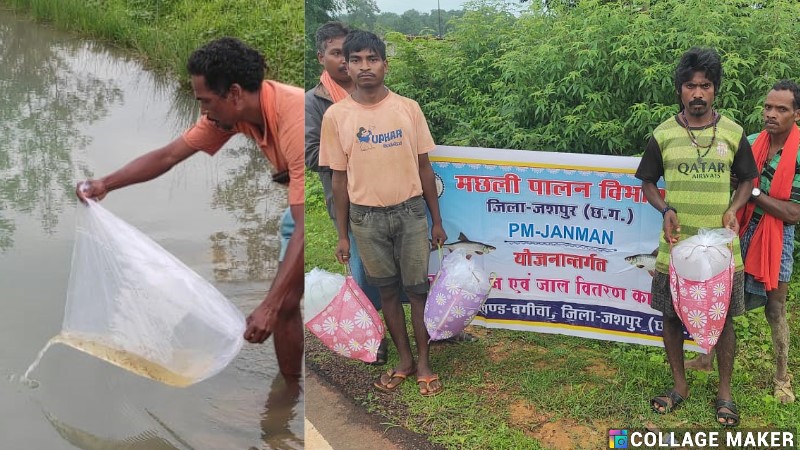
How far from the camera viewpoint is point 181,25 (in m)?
5.06

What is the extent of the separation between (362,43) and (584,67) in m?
1.42

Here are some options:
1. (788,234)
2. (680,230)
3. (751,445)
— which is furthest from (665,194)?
(751,445)

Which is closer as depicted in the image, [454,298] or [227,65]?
[227,65]

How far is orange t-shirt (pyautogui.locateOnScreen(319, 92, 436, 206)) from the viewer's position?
122 inches

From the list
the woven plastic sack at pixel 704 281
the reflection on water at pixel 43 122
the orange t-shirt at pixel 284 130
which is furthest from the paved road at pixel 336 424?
the reflection on water at pixel 43 122

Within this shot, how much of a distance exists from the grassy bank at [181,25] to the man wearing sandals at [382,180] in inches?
53.7

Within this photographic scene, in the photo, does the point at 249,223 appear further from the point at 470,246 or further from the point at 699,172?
the point at 699,172

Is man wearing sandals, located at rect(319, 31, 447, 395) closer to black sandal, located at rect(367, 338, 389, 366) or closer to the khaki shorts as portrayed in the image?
the khaki shorts

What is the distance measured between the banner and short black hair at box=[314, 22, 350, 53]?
72 centimetres

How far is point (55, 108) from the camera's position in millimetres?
5105

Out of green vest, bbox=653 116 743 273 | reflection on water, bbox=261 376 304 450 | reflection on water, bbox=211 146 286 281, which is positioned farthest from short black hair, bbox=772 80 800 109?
reflection on water, bbox=211 146 286 281

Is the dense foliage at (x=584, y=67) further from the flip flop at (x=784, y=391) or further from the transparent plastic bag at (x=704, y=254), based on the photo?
the flip flop at (x=784, y=391)

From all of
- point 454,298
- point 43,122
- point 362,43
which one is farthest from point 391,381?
point 43,122

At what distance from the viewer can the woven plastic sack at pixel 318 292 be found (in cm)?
334
